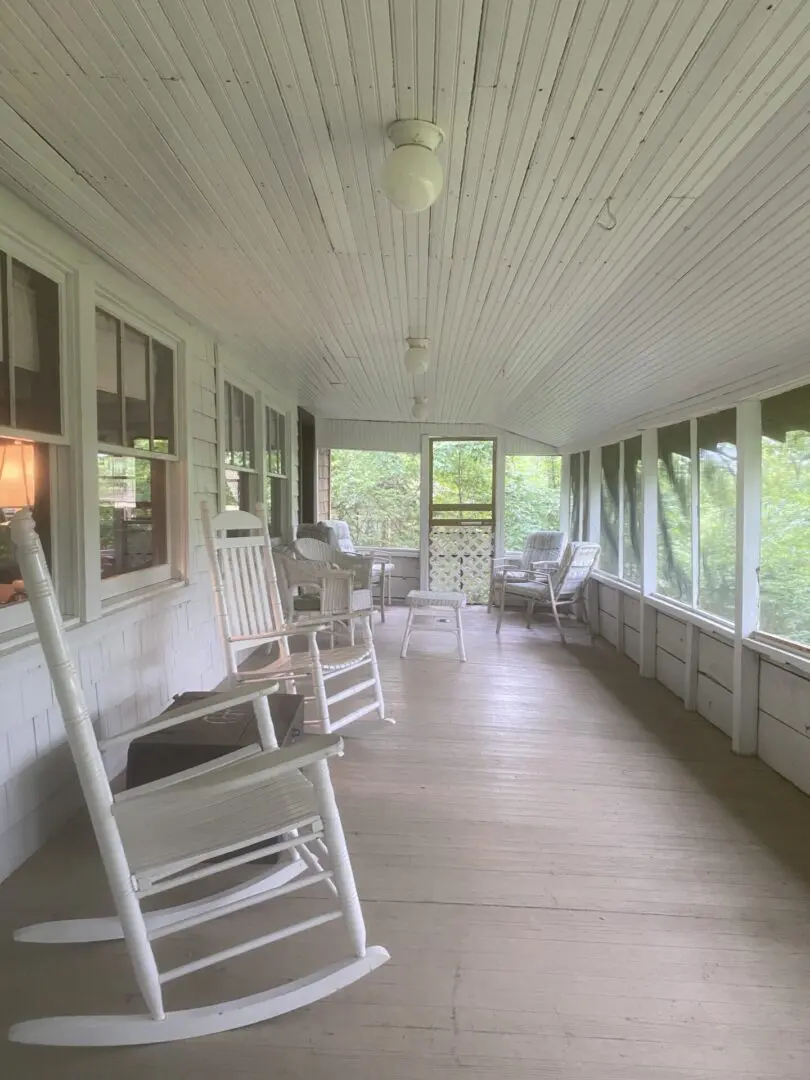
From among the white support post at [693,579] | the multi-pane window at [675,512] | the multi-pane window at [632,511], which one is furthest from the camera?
the multi-pane window at [632,511]

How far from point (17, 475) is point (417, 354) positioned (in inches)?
81.8

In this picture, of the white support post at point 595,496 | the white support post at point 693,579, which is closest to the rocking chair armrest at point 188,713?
the white support post at point 693,579

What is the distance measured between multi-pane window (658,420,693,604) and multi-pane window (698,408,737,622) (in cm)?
17

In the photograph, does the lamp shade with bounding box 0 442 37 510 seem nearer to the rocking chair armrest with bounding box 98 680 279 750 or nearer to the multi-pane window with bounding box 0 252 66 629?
the multi-pane window with bounding box 0 252 66 629

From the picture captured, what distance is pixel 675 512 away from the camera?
4121 millimetres

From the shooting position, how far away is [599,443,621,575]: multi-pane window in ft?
17.9

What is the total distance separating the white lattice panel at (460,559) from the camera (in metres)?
7.40

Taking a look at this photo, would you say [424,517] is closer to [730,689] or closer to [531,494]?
[531,494]

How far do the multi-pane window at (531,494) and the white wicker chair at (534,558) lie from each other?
3.19 feet

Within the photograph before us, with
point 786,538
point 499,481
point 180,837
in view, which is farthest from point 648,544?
point 180,837

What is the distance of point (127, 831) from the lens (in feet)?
4.86

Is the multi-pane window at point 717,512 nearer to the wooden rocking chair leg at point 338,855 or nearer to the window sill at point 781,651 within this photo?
the window sill at point 781,651

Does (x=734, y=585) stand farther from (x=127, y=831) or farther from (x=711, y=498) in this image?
(x=127, y=831)

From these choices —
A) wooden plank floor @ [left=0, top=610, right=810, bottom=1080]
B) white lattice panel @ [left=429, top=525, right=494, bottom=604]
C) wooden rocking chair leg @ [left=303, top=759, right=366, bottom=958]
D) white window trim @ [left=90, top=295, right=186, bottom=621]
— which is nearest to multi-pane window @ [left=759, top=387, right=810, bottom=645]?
wooden plank floor @ [left=0, top=610, right=810, bottom=1080]
